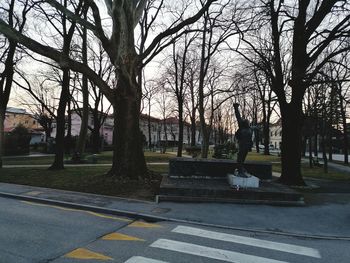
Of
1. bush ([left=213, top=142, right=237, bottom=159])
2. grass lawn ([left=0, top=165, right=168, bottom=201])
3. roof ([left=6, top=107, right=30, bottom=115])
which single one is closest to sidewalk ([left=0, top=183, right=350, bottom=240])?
grass lawn ([left=0, top=165, right=168, bottom=201])

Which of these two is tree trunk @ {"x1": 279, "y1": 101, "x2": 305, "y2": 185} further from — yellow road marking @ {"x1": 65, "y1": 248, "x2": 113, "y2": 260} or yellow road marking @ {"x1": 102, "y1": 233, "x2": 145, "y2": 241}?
yellow road marking @ {"x1": 65, "y1": 248, "x2": 113, "y2": 260}

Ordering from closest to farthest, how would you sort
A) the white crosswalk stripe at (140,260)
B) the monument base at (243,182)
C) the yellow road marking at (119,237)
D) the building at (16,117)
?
the white crosswalk stripe at (140,260) < the yellow road marking at (119,237) < the monument base at (243,182) < the building at (16,117)

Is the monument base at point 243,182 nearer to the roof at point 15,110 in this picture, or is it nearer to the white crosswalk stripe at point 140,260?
the white crosswalk stripe at point 140,260

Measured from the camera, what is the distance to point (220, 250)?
6.66 meters

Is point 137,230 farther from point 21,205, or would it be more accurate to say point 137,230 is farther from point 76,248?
point 21,205

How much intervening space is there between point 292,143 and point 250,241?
413 inches

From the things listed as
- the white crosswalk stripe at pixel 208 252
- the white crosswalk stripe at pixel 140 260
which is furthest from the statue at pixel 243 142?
the white crosswalk stripe at pixel 140 260

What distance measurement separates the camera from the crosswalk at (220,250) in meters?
6.16

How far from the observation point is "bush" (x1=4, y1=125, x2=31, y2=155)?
131ft

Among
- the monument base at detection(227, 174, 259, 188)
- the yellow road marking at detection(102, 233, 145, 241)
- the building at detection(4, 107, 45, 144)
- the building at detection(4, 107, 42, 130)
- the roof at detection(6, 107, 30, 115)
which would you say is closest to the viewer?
the yellow road marking at detection(102, 233, 145, 241)

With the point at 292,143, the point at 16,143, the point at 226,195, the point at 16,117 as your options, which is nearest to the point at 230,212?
the point at 226,195

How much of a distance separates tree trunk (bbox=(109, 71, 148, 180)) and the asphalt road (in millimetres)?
5047

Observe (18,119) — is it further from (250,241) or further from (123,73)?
(250,241)

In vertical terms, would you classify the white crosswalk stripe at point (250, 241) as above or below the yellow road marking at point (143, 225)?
below
